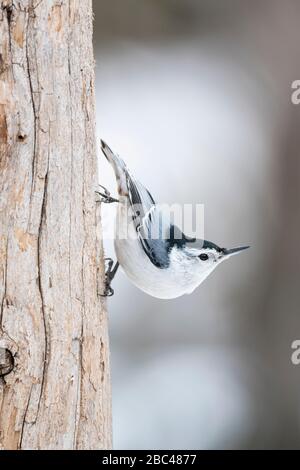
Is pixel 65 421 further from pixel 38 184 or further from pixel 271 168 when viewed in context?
pixel 271 168

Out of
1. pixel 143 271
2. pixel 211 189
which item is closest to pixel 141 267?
pixel 143 271

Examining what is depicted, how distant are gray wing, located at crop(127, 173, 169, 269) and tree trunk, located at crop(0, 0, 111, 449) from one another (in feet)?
0.98

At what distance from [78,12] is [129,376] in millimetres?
2701

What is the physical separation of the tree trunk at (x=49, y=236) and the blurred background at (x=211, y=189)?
6.71 ft

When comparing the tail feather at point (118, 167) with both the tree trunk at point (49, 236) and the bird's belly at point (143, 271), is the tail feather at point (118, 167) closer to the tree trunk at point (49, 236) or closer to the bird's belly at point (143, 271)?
the bird's belly at point (143, 271)

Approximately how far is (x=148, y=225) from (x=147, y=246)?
0.24 feet

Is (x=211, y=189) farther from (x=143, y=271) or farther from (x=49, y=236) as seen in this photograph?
(x=49, y=236)

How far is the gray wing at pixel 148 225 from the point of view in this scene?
2246 millimetres

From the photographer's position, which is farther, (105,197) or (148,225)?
(148,225)

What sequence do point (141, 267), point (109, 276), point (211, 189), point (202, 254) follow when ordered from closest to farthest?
point (109, 276) < point (141, 267) < point (202, 254) < point (211, 189)

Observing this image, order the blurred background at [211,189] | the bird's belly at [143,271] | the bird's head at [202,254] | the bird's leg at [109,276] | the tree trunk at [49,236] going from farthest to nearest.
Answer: the blurred background at [211,189] → the bird's head at [202,254] → the bird's belly at [143,271] → the bird's leg at [109,276] → the tree trunk at [49,236]

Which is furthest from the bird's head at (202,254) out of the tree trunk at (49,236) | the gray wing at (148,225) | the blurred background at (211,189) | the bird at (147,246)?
the blurred background at (211,189)

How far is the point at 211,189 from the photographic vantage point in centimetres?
429

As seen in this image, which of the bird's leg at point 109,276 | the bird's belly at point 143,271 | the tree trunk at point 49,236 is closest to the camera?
the tree trunk at point 49,236
